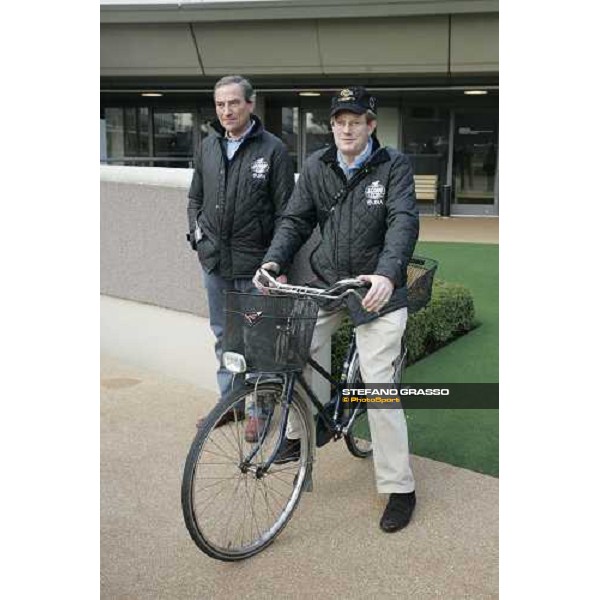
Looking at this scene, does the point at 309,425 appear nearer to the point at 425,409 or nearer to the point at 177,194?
the point at 425,409

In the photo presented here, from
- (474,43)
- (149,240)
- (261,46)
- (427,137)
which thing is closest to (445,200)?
(427,137)

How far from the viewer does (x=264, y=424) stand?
3324 millimetres

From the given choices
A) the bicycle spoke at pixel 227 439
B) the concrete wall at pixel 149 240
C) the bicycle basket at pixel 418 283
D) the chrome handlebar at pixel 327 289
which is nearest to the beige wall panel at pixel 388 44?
the concrete wall at pixel 149 240

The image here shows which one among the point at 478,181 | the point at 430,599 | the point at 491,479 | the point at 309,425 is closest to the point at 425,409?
the point at 491,479

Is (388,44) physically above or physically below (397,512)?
above

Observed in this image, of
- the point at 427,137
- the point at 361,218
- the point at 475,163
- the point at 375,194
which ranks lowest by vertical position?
the point at 361,218

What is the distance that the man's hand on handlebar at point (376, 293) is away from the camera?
3064 millimetres

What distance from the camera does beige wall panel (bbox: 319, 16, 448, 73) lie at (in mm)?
14516

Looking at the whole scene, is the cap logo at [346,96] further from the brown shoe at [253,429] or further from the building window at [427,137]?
the building window at [427,137]

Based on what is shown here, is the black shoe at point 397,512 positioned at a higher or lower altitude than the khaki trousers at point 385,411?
lower

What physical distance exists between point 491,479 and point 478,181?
1411 centimetres

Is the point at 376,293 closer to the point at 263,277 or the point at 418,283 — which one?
the point at 263,277

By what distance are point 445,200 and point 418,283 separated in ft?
45.0

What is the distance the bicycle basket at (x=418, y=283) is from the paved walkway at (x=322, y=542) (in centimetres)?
100
